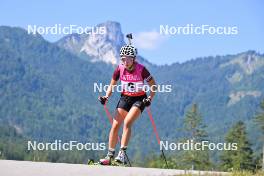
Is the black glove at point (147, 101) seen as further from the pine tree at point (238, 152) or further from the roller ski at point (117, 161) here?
the pine tree at point (238, 152)

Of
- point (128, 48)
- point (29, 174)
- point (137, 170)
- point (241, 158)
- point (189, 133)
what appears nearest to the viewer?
point (29, 174)

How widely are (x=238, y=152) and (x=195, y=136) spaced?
15.9 m

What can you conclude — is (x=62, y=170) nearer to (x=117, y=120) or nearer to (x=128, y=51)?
(x=117, y=120)

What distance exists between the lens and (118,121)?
39.3ft

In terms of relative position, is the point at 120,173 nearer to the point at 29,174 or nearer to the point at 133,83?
the point at 29,174

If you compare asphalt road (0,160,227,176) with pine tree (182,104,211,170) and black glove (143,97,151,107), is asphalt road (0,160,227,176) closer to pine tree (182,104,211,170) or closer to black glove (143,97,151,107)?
black glove (143,97,151,107)

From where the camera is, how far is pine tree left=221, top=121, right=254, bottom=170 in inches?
2822

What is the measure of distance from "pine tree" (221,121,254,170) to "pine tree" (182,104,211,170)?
17.2ft

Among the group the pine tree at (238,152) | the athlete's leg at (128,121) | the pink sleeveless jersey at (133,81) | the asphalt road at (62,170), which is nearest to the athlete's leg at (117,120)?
the athlete's leg at (128,121)

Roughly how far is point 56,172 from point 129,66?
3.62m

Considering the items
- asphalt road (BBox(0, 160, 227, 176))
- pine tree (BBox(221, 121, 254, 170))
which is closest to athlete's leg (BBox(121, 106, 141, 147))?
asphalt road (BBox(0, 160, 227, 176))

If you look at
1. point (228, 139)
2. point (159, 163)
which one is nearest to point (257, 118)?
point (228, 139)

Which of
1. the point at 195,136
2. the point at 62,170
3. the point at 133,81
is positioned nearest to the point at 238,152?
the point at 195,136

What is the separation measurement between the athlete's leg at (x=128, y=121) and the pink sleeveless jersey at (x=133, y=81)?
30cm
